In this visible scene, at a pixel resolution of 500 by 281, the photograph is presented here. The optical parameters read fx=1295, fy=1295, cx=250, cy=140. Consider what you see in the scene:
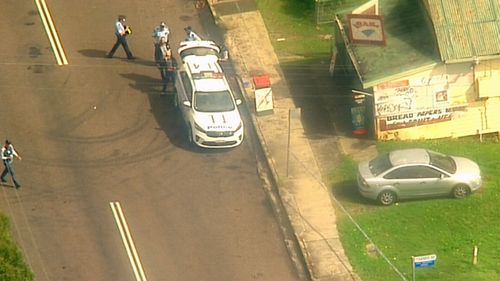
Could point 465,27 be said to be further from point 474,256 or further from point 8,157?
point 8,157

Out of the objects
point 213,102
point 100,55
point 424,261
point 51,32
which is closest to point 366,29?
point 213,102

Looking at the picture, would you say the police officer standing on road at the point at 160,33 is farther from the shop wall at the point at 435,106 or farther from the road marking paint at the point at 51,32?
the shop wall at the point at 435,106

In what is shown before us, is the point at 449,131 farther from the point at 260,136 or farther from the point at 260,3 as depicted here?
the point at 260,3

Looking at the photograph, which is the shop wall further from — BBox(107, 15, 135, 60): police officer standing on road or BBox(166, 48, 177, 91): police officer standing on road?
BBox(107, 15, 135, 60): police officer standing on road

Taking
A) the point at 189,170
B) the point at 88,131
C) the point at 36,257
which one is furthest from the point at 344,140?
the point at 36,257

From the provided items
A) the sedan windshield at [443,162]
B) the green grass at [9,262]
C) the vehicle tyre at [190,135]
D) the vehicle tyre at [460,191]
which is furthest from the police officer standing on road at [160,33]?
the green grass at [9,262]

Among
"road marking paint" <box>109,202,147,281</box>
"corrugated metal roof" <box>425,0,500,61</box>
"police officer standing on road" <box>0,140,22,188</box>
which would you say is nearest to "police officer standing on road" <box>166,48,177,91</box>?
"road marking paint" <box>109,202,147,281</box>
